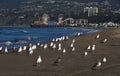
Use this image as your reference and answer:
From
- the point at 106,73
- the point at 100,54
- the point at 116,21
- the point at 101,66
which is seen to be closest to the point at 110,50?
the point at 100,54

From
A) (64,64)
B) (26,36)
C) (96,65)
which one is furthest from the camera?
(26,36)

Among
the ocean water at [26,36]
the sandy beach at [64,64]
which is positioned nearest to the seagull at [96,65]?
the sandy beach at [64,64]

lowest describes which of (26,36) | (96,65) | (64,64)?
(26,36)

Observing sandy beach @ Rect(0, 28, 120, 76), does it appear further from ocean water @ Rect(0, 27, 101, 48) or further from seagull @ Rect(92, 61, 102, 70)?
ocean water @ Rect(0, 27, 101, 48)

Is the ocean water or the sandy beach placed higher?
the sandy beach

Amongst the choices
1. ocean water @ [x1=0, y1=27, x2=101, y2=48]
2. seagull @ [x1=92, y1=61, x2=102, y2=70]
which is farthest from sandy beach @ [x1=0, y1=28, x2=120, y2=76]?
ocean water @ [x1=0, y1=27, x2=101, y2=48]

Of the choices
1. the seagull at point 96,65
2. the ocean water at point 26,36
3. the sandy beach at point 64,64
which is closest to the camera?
the sandy beach at point 64,64

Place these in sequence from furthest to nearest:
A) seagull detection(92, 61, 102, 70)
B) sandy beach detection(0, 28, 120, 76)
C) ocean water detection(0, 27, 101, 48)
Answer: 1. ocean water detection(0, 27, 101, 48)
2. seagull detection(92, 61, 102, 70)
3. sandy beach detection(0, 28, 120, 76)

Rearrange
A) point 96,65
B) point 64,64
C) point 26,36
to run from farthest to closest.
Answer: point 26,36 < point 64,64 < point 96,65

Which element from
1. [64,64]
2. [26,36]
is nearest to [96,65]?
[64,64]

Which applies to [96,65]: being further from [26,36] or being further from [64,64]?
[26,36]

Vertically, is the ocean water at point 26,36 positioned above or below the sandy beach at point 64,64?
below

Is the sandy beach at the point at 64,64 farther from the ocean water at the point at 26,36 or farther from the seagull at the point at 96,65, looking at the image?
the ocean water at the point at 26,36

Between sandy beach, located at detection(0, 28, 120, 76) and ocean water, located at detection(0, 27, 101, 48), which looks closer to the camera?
sandy beach, located at detection(0, 28, 120, 76)
